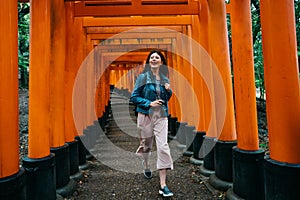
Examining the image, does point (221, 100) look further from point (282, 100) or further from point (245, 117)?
point (282, 100)

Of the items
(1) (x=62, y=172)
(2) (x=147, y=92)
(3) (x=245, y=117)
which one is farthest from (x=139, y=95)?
(1) (x=62, y=172)

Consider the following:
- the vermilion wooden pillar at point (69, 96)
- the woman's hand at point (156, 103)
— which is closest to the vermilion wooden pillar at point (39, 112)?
→ the vermilion wooden pillar at point (69, 96)

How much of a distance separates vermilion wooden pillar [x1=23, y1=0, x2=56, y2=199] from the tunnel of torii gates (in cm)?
1

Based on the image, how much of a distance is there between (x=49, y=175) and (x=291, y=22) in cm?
291

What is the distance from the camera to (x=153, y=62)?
3260 mm

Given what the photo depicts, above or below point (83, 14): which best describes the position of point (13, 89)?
below

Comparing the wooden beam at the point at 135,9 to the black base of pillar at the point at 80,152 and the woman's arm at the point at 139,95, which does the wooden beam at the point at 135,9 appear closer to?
the woman's arm at the point at 139,95

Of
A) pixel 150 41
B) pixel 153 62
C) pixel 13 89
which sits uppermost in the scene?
pixel 150 41

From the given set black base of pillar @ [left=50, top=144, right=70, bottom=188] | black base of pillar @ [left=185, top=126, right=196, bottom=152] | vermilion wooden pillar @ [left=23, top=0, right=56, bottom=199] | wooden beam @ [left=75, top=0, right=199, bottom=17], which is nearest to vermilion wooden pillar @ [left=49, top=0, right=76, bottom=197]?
black base of pillar @ [left=50, top=144, right=70, bottom=188]

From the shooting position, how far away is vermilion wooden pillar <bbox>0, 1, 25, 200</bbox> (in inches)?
77.3

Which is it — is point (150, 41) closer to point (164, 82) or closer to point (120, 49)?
point (120, 49)

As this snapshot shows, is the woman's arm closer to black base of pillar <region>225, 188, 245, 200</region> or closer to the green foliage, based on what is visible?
black base of pillar <region>225, 188, 245, 200</region>

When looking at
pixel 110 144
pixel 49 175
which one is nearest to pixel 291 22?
pixel 49 175

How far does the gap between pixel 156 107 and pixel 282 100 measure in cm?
153
